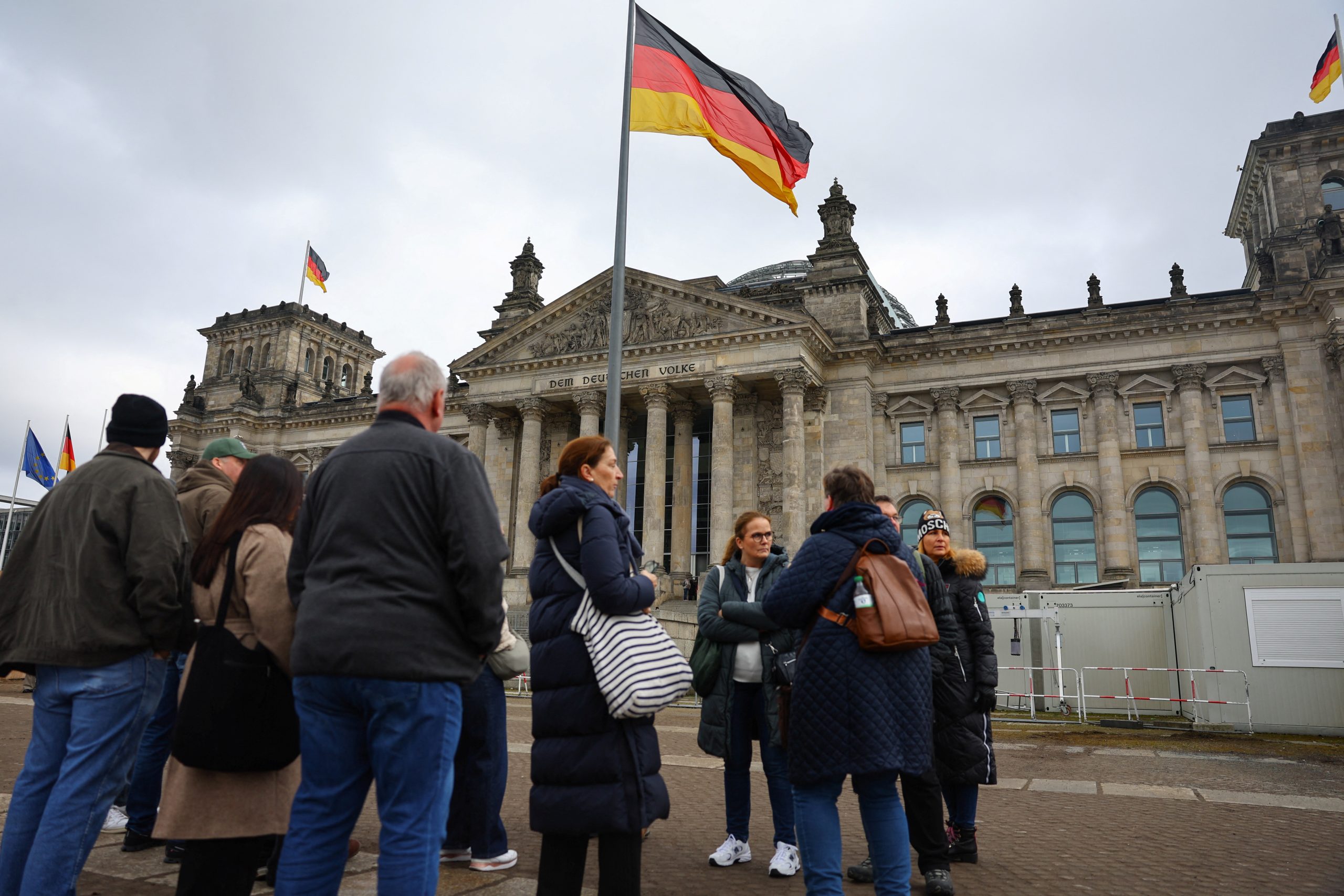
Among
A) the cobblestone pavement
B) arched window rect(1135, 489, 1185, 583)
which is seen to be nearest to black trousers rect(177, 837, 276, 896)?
the cobblestone pavement

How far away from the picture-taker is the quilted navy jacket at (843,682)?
4.38m

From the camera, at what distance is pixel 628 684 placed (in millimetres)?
4133

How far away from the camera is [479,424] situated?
40906 millimetres

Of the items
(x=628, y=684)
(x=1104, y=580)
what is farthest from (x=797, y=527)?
(x=628, y=684)

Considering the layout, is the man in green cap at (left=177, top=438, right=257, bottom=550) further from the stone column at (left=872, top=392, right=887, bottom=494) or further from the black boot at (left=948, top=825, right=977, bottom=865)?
the stone column at (left=872, top=392, right=887, bottom=494)

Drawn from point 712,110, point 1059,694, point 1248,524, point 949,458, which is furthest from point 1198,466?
point 712,110

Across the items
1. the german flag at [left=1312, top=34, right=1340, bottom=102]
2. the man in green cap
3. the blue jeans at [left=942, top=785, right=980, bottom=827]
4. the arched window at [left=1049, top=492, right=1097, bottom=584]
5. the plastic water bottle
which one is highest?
the german flag at [left=1312, top=34, right=1340, bottom=102]

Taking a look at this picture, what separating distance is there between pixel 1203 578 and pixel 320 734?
18553 mm

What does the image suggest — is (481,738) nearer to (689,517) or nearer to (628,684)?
(628,684)

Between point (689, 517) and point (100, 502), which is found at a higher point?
point (689, 517)

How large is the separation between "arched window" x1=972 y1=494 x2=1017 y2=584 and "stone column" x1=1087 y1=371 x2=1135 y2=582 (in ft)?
10.7

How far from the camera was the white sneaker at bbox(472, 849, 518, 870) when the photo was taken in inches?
225

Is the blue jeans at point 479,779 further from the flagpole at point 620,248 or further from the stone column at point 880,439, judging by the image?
the stone column at point 880,439

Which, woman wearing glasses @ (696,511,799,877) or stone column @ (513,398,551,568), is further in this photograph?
stone column @ (513,398,551,568)
